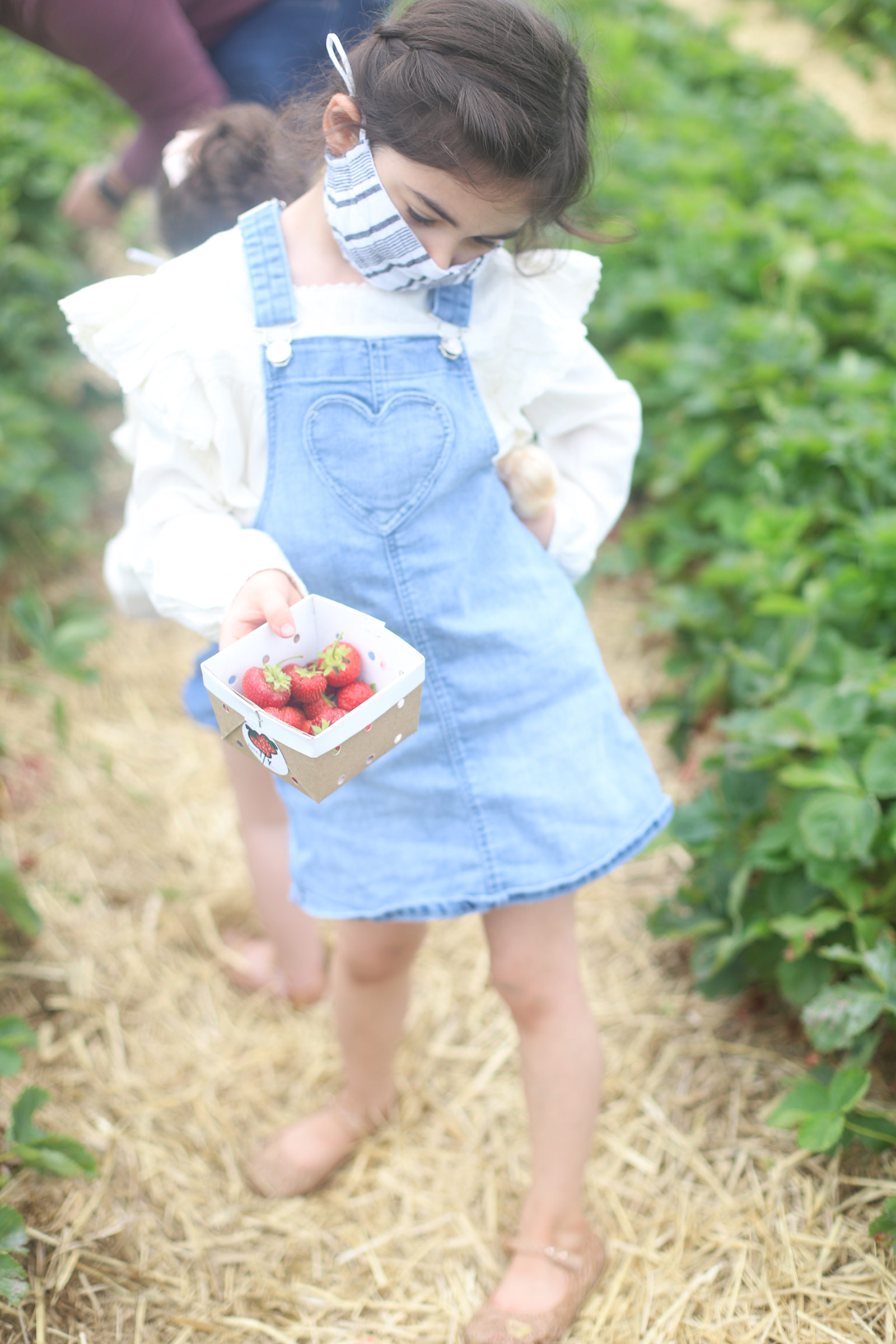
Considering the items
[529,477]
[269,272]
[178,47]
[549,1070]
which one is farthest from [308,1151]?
[178,47]

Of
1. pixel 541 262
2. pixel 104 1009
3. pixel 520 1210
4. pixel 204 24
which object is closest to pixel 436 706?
pixel 541 262

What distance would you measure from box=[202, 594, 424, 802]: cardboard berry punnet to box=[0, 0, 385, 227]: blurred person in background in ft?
3.26

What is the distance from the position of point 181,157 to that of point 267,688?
3.48 feet

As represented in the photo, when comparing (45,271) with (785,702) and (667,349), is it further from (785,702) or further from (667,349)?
(785,702)

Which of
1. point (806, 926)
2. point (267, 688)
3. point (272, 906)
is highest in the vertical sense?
point (267, 688)

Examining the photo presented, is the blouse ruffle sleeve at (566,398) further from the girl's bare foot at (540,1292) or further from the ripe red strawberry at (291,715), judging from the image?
the girl's bare foot at (540,1292)

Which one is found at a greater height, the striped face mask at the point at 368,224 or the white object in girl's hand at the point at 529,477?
the striped face mask at the point at 368,224

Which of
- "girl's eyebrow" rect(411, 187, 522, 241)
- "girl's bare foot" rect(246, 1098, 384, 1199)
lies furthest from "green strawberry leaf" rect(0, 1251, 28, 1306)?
"girl's eyebrow" rect(411, 187, 522, 241)

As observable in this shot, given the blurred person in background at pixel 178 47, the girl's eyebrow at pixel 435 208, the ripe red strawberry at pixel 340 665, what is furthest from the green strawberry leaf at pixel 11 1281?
the blurred person in background at pixel 178 47

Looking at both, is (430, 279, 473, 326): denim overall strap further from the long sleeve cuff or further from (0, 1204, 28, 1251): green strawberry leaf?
(0, 1204, 28, 1251): green strawberry leaf

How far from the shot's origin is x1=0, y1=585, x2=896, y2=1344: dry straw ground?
1.57 m

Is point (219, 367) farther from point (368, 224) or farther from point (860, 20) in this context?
point (860, 20)

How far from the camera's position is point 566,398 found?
1465 mm

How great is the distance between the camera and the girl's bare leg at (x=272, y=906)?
180cm
